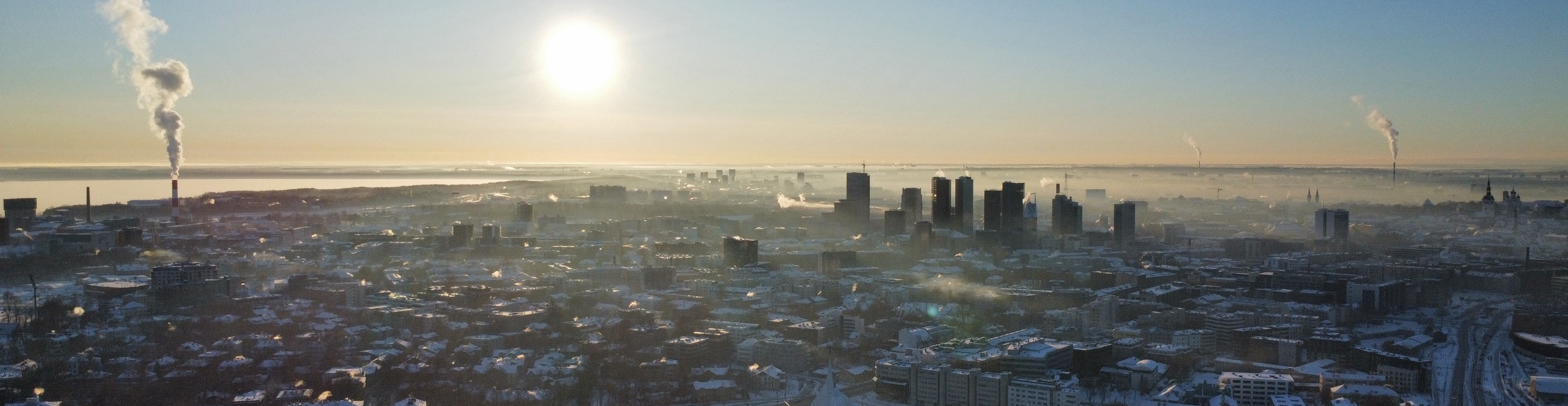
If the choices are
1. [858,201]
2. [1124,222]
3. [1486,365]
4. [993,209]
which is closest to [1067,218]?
[1124,222]

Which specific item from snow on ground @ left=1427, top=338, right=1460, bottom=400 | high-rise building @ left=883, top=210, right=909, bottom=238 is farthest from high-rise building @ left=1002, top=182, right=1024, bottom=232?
snow on ground @ left=1427, top=338, right=1460, bottom=400

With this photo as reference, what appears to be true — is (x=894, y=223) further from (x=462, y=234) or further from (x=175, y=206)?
(x=175, y=206)

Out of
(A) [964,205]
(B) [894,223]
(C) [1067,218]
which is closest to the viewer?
(B) [894,223]

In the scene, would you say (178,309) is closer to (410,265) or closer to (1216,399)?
(410,265)

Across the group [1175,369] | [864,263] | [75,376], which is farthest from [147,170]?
[1175,369]

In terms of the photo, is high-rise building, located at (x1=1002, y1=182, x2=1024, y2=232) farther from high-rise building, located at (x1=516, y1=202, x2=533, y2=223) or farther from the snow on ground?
the snow on ground

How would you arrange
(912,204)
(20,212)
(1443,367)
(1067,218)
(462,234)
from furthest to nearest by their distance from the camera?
(912,204) → (1067,218) → (462,234) → (20,212) → (1443,367)

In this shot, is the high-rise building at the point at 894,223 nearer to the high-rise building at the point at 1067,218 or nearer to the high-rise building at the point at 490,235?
the high-rise building at the point at 1067,218
